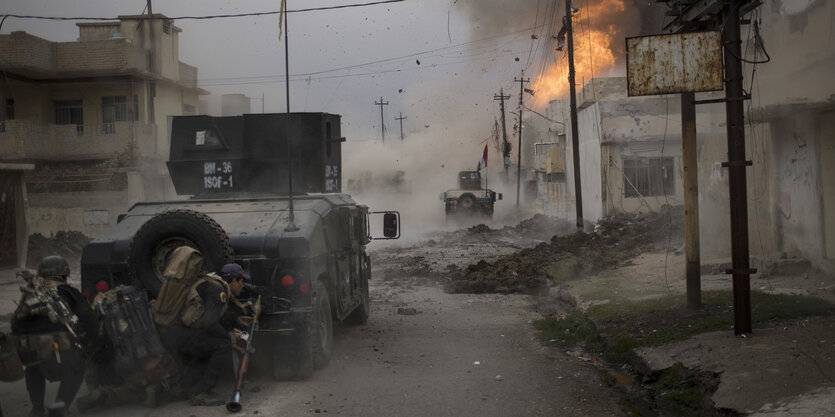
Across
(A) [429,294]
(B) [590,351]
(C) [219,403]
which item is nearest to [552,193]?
(A) [429,294]

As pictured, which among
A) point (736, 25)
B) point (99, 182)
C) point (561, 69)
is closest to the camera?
point (736, 25)

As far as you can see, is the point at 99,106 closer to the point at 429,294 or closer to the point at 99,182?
the point at 99,182

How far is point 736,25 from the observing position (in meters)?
7.18

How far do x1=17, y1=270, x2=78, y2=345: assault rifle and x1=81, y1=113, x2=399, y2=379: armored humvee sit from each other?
3.32 ft

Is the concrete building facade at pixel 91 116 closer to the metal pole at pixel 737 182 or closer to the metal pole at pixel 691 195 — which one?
the metal pole at pixel 691 195

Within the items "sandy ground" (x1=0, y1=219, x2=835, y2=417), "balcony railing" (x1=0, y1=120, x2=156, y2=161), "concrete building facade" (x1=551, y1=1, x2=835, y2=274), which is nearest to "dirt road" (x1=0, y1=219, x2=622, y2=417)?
"sandy ground" (x1=0, y1=219, x2=835, y2=417)

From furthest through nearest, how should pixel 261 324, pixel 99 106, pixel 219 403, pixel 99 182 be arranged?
1. pixel 99 106
2. pixel 99 182
3. pixel 261 324
4. pixel 219 403

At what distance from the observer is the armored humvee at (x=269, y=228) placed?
6.61m

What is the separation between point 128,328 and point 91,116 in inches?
915

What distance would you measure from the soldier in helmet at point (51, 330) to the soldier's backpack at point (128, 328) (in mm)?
161

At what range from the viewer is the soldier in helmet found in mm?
5391

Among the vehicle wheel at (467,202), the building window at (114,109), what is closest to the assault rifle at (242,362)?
the building window at (114,109)

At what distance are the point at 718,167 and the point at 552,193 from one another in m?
27.2

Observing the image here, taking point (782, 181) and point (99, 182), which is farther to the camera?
point (99, 182)
